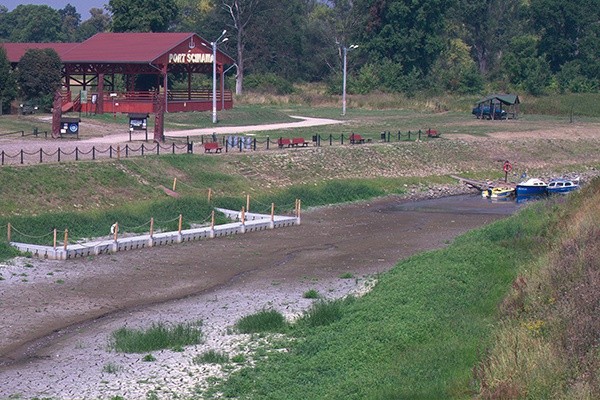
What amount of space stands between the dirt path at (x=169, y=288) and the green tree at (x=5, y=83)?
2975 centimetres

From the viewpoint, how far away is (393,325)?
1064 inches

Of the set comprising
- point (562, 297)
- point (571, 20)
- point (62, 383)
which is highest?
point (571, 20)

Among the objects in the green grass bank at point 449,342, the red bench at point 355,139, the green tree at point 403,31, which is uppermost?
the green tree at point 403,31

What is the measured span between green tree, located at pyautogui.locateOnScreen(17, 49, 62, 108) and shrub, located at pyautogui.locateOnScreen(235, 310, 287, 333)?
50.0 meters

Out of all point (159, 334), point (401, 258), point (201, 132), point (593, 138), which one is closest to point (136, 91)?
point (201, 132)

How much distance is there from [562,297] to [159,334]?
386 inches

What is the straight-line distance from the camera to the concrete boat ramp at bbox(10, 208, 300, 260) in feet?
129

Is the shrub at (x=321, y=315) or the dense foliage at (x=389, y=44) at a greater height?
the dense foliage at (x=389, y=44)

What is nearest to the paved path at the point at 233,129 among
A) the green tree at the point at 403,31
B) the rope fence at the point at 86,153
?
the rope fence at the point at 86,153

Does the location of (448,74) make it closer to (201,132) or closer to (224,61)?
(224,61)

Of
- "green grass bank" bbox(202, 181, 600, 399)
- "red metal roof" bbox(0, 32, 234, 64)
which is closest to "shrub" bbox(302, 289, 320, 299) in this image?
"green grass bank" bbox(202, 181, 600, 399)

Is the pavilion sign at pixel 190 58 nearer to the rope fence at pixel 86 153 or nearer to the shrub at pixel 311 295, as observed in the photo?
the rope fence at pixel 86 153

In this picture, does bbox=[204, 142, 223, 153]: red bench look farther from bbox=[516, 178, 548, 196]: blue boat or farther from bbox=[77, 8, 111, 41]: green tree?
bbox=[77, 8, 111, 41]: green tree

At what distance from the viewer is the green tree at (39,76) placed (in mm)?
76500
